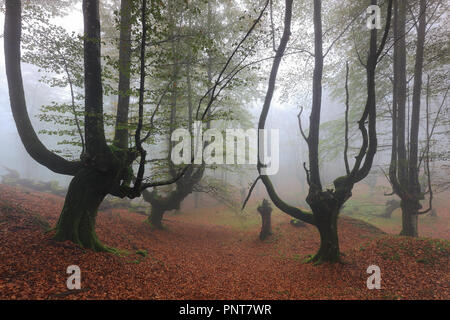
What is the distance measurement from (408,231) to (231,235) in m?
7.61

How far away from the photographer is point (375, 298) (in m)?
3.65

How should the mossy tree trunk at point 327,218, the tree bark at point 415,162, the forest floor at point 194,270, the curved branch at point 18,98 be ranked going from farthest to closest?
the tree bark at point 415,162
the mossy tree trunk at point 327,218
the curved branch at point 18,98
the forest floor at point 194,270

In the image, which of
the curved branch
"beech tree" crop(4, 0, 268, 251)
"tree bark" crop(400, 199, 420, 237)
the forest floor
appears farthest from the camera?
"tree bark" crop(400, 199, 420, 237)

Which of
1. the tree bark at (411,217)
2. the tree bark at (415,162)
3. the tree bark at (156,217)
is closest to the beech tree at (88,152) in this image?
the tree bark at (156,217)

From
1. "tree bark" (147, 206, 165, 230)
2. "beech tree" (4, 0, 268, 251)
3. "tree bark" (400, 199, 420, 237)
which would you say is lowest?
"tree bark" (147, 206, 165, 230)

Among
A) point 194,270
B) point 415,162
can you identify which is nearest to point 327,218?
point 194,270

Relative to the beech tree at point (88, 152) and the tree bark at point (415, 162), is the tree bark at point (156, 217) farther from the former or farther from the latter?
the tree bark at point (415, 162)

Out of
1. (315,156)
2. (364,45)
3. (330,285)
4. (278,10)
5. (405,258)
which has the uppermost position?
(278,10)

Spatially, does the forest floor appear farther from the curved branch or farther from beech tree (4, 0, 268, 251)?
the curved branch

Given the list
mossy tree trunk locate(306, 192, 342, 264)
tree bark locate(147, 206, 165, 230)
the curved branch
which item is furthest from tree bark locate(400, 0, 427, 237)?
the curved branch

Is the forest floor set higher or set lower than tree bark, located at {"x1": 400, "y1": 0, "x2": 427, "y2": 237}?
lower

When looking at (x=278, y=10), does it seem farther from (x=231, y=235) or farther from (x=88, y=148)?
(x=231, y=235)

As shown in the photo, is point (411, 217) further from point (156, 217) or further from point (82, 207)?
point (82, 207)
